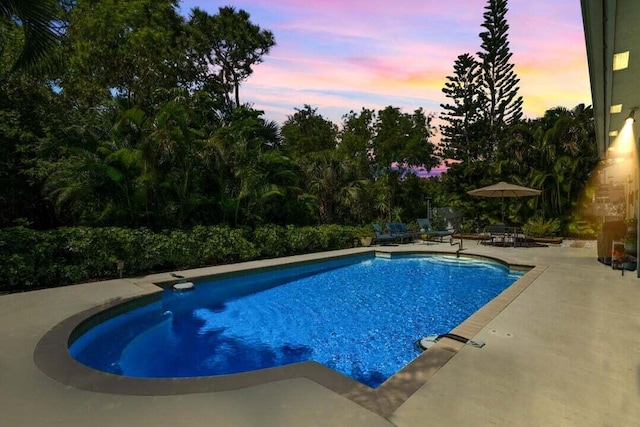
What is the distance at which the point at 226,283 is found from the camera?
321 inches

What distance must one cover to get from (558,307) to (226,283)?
6.45 meters

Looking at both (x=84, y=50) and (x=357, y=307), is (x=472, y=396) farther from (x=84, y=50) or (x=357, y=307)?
(x=84, y=50)

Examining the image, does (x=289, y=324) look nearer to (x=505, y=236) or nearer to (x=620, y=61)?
(x=620, y=61)

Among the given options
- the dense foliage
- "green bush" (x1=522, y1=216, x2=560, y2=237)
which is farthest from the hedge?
"green bush" (x1=522, y1=216, x2=560, y2=237)

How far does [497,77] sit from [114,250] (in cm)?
2218

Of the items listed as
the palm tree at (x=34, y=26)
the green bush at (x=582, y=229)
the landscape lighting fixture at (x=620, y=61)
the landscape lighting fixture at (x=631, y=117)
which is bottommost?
the green bush at (x=582, y=229)

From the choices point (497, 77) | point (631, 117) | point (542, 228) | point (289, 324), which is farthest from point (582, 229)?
point (289, 324)

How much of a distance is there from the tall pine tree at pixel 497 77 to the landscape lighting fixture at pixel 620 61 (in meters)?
16.8

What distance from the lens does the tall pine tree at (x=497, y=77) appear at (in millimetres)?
20547

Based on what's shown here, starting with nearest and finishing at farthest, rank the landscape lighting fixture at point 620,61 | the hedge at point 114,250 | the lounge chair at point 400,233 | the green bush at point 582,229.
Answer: the landscape lighting fixture at point 620,61, the hedge at point 114,250, the lounge chair at point 400,233, the green bush at point 582,229

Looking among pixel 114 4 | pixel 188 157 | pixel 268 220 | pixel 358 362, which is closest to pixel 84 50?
pixel 114 4

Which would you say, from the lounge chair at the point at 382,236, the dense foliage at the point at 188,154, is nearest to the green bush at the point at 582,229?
the dense foliage at the point at 188,154

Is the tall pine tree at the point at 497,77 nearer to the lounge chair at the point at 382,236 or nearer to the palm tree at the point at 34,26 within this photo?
the lounge chair at the point at 382,236

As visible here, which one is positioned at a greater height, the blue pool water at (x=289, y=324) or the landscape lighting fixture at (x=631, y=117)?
the landscape lighting fixture at (x=631, y=117)
